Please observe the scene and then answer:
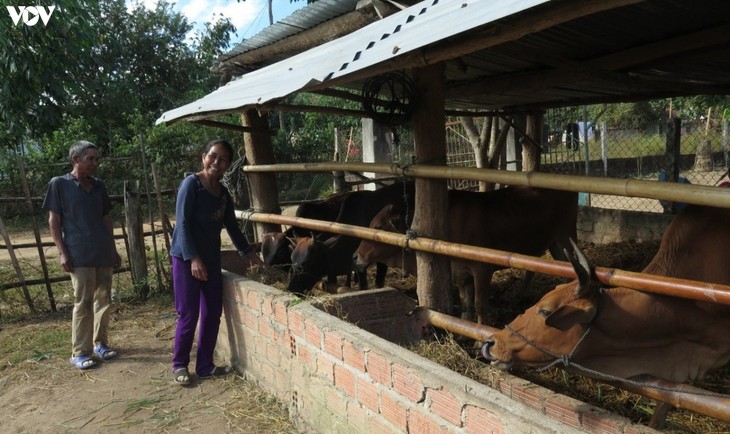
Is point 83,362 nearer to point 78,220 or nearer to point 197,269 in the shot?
point 78,220

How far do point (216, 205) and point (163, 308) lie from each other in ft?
10.1

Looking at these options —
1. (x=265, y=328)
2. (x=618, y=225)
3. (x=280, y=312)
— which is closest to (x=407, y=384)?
(x=280, y=312)

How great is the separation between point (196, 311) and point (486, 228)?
2.91m

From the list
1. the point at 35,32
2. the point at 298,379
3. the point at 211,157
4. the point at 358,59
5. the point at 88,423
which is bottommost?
the point at 88,423

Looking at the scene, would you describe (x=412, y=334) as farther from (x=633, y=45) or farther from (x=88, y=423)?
(x=633, y=45)

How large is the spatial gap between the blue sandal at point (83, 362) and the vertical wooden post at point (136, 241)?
2.26 meters

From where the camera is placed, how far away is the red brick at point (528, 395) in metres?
2.60

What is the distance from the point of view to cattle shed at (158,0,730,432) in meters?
2.37

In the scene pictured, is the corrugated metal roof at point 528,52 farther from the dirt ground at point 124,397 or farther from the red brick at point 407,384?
the dirt ground at point 124,397

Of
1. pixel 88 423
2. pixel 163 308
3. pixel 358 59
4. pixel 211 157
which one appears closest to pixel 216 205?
pixel 211 157

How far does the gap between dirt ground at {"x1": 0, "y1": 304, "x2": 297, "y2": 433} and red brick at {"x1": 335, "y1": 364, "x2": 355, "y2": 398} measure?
82 cm

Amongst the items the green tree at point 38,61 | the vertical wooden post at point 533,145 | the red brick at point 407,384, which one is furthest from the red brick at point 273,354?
the green tree at point 38,61

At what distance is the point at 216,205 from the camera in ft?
15.6

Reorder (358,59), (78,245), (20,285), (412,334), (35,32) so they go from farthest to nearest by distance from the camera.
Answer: (35,32) → (20,285) → (78,245) → (412,334) → (358,59)
